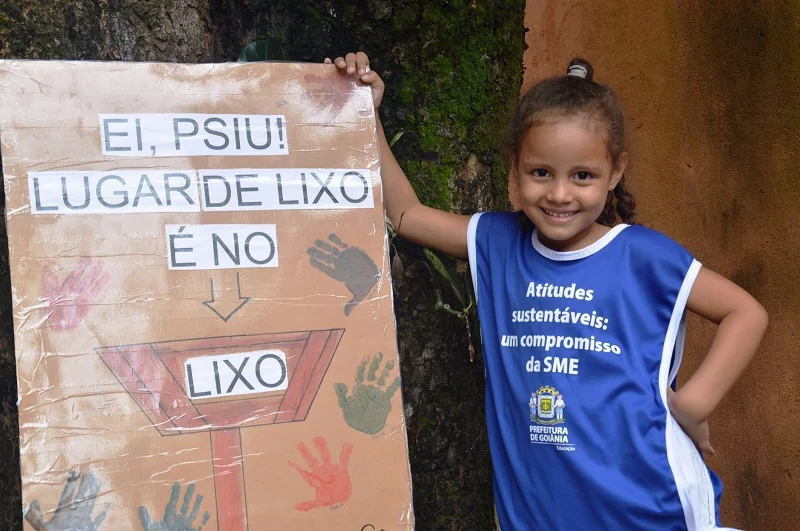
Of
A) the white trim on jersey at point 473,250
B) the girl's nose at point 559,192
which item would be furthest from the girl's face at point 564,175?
the white trim on jersey at point 473,250

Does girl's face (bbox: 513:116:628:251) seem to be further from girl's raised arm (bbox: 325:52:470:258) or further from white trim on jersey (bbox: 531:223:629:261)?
girl's raised arm (bbox: 325:52:470:258)

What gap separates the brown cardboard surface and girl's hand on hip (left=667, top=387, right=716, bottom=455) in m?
0.53

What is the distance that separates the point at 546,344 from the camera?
64.1 inches

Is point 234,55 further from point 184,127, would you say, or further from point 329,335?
point 329,335

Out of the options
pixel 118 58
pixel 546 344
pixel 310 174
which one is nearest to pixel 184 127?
pixel 310 174

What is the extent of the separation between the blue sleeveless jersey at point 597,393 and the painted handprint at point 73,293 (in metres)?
0.77

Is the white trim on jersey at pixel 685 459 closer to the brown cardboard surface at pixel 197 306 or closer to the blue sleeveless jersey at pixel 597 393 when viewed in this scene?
the blue sleeveless jersey at pixel 597 393

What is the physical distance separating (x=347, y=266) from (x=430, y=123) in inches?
20.2

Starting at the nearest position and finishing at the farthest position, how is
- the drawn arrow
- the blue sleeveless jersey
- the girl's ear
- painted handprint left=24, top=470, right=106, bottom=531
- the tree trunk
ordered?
painted handprint left=24, top=470, right=106, bottom=531 < the drawn arrow < the blue sleeveless jersey < the girl's ear < the tree trunk

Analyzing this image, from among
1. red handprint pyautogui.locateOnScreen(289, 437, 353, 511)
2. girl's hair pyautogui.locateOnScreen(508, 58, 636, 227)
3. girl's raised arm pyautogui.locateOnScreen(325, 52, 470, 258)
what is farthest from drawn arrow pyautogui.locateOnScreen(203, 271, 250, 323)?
girl's hair pyautogui.locateOnScreen(508, 58, 636, 227)

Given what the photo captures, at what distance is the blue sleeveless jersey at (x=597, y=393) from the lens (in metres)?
1.57

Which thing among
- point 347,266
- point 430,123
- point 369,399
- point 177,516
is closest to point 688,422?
point 369,399

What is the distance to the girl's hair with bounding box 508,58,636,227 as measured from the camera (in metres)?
1.65

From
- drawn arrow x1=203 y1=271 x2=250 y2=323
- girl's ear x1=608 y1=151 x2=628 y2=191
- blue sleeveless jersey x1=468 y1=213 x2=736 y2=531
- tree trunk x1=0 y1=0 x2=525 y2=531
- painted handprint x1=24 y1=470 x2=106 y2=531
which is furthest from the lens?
tree trunk x1=0 y1=0 x2=525 y2=531
